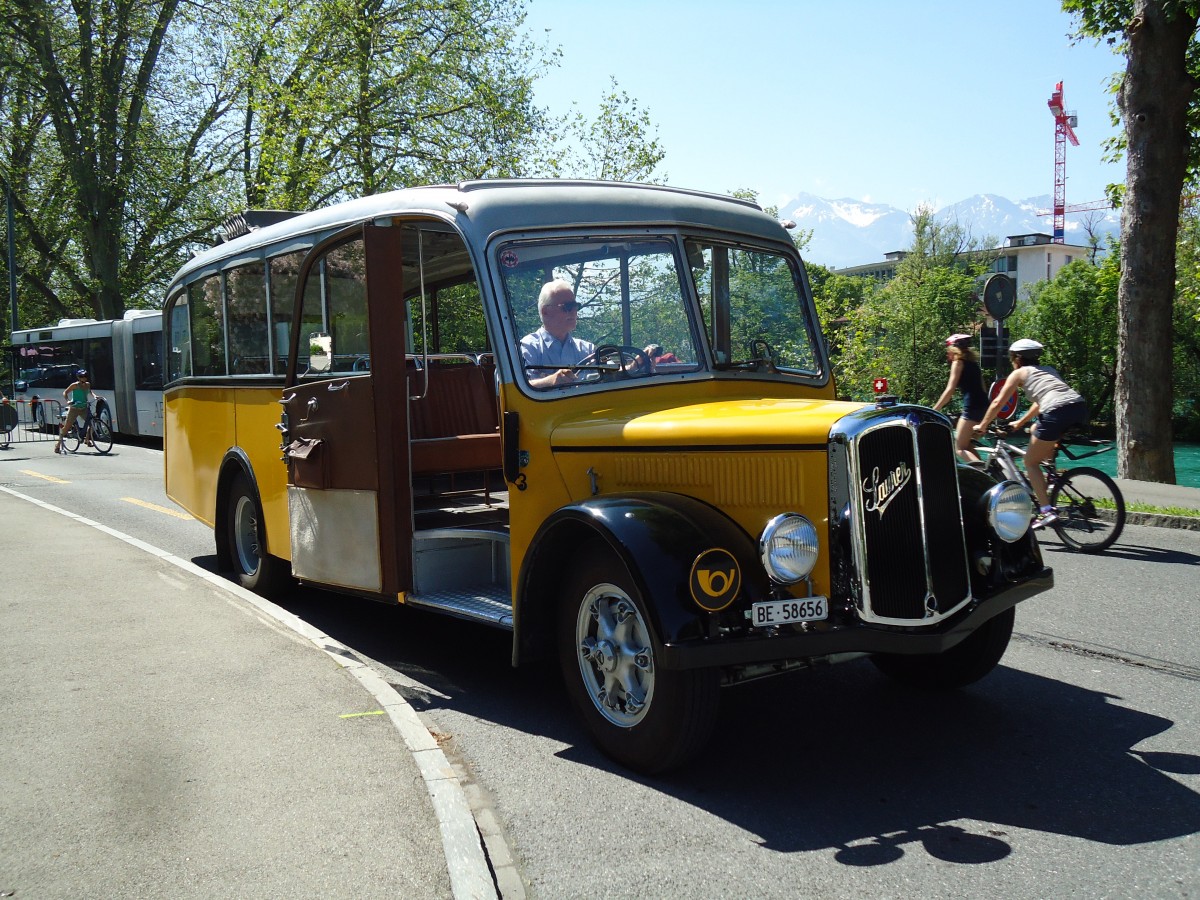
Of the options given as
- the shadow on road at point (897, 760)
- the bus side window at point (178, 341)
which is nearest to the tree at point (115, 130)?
the bus side window at point (178, 341)

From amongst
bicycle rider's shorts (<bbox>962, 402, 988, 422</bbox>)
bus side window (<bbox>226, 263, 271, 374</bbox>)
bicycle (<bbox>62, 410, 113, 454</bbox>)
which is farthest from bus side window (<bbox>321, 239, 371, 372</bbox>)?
bicycle (<bbox>62, 410, 113, 454</bbox>)

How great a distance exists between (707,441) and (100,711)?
3.10 m

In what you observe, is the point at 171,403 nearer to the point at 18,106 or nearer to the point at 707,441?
the point at 707,441

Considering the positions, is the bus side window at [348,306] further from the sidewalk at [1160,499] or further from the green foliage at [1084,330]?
the green foliage at [1084,330]

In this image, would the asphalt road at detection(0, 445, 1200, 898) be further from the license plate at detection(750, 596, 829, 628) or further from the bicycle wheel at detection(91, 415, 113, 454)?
the bicycle wheel at detection(91, 415, 113, 454)

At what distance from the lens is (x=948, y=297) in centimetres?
6594

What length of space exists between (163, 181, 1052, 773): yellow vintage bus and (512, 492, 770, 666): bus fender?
0.04 feet

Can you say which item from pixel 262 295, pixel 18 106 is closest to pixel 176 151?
pixel 18 106

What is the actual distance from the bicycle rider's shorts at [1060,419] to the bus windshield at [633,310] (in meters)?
4.88

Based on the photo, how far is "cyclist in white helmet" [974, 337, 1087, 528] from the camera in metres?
9.91

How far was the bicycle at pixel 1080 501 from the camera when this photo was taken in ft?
31.7

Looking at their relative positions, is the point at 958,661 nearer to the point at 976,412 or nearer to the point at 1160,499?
the point at 976,412

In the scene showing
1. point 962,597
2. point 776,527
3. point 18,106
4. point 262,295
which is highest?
point 18,106

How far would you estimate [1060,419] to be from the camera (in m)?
9.93
